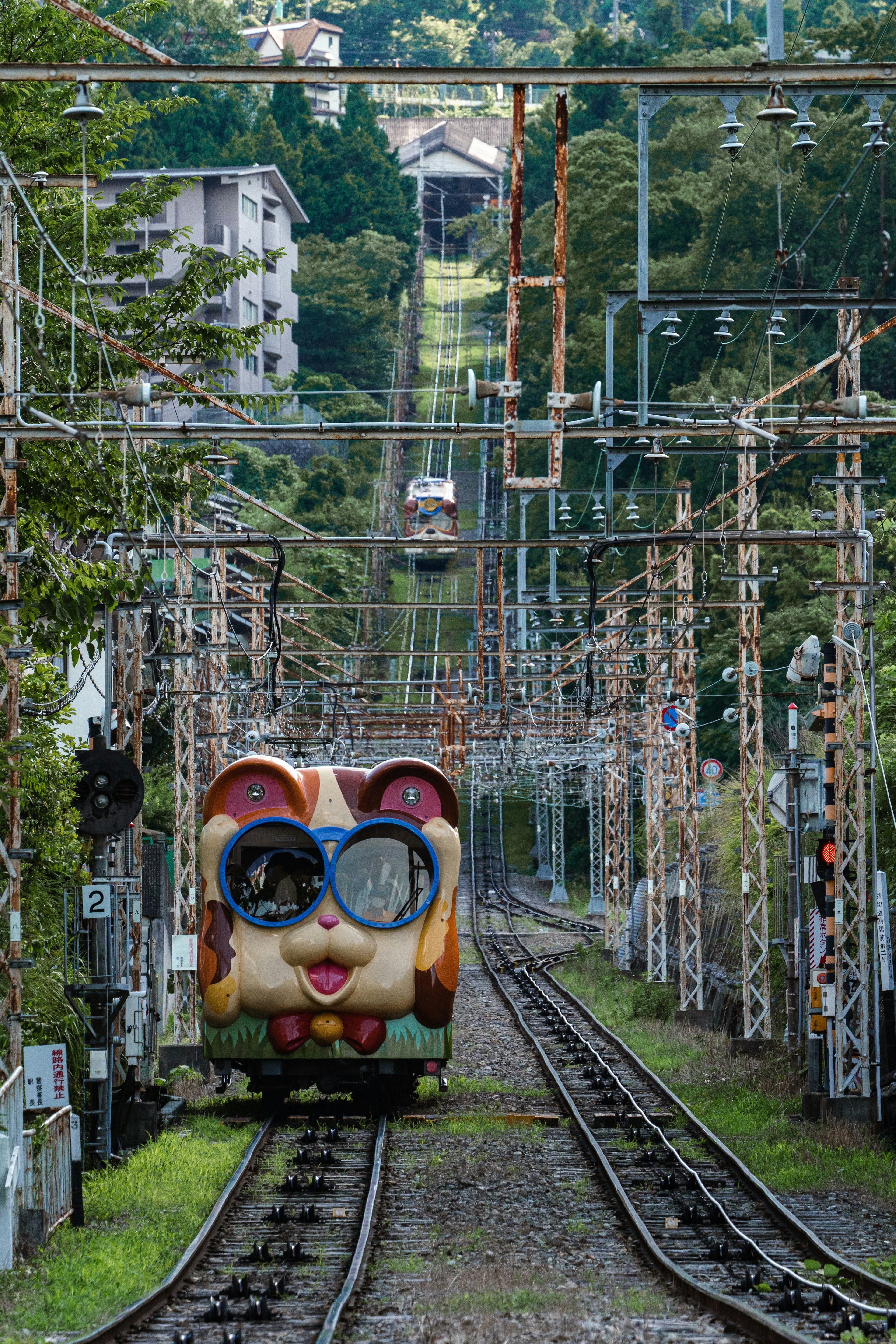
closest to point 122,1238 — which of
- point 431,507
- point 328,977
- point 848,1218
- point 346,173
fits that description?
point 848,1218

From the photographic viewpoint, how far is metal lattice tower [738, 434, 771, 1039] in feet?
79.2

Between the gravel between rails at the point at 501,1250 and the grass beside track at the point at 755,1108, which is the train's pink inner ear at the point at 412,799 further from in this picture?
the grass beside track at the point at 755,1108

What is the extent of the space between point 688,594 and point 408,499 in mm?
56491

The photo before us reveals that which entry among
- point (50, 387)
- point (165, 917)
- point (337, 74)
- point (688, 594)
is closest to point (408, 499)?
point (165, 917)

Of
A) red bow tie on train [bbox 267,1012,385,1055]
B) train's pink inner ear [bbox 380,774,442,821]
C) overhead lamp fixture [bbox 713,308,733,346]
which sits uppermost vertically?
overhead lamp fixture [bbox 713,308,733,346]

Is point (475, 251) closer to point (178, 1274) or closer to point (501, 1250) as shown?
point (501, 1250)

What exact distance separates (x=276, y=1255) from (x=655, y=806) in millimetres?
23752

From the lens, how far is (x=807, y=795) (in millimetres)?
20719

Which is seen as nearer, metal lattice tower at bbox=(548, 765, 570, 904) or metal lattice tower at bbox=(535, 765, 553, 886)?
metal lattice tower at bbox=(548, 765, 570, 904)

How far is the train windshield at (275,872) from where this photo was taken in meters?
19.4

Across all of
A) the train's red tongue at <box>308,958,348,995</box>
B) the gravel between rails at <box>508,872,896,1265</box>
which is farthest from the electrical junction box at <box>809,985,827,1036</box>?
the train's red tongue at <box>308,958,348,995</box>

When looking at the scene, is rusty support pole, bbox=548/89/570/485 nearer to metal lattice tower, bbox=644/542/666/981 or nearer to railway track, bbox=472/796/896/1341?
railway track, bbox=472/796/896/1341

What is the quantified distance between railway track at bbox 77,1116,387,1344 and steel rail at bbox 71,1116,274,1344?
0.01 m

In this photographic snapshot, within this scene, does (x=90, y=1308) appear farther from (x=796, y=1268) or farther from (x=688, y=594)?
(x=688, y=594)
